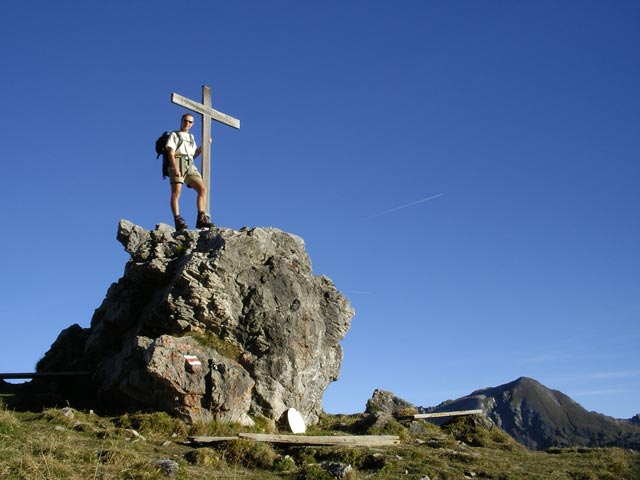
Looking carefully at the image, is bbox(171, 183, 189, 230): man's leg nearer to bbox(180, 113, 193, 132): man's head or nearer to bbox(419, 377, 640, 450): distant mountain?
bbox(180, 113, 193, 132): man's head

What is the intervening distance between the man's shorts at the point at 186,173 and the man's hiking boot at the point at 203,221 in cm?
125

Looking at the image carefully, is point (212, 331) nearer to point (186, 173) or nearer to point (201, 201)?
point (201, 201)

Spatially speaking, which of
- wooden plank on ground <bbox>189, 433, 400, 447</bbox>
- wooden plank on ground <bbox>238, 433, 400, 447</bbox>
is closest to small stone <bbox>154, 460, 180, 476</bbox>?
wooden plank on ground <bbox>189, 433, 400, 447</bbox>

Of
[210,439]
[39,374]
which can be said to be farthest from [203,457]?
[39,374]

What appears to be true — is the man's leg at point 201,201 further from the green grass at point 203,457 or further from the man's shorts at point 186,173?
the green grass at point 203,457

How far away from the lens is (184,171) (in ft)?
66.8

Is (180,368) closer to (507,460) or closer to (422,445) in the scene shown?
(422,445)

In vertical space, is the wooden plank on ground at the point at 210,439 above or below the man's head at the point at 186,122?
below

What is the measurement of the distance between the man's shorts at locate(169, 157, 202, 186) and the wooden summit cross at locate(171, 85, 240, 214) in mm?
428

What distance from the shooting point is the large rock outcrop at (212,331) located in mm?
15219

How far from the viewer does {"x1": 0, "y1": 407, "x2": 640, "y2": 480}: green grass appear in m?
10.8

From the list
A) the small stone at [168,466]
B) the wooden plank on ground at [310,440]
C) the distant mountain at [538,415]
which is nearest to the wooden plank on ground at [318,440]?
the wooden plank on ground at [310,440]

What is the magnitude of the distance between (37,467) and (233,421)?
5.87m

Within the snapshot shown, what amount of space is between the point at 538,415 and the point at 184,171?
66988 mm
